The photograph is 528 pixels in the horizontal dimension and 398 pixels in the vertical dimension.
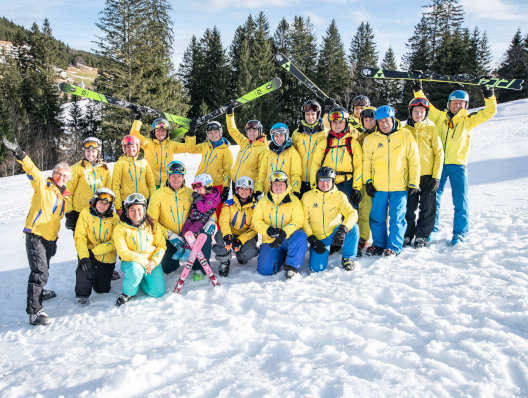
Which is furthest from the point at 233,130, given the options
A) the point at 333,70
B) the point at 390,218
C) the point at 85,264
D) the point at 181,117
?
the point at 333,70

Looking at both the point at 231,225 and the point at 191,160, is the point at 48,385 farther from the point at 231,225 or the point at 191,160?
the point at 191,160

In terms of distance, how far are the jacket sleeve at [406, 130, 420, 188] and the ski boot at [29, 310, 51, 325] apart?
196 inches

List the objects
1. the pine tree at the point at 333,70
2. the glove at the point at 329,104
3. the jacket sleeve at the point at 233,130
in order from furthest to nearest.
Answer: the pine tree at the point at 333,70 < the jacket sleeve at the point at 233,130 < the glove at the point at 329,104

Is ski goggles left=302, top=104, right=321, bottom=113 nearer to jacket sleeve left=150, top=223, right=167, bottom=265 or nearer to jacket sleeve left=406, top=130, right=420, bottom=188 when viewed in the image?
jacket sleeve left=406, top=130, right=420, bottom=188

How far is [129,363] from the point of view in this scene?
9.70 feet

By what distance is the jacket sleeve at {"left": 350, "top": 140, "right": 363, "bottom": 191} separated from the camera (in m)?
4.91

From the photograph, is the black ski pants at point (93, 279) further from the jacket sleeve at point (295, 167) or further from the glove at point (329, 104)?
the glove at point (329, 104)

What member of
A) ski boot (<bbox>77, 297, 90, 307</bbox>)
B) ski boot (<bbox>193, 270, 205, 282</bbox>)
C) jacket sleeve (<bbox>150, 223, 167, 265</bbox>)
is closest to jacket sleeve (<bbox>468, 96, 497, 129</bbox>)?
ski boot (<bbox>193, 270, 205, 282</bbox>)

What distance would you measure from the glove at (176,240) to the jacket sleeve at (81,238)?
1076mm

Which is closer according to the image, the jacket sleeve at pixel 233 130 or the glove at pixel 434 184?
the glove at pixel 434 184

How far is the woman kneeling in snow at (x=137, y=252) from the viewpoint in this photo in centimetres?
424

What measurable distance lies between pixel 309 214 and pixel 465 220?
2.32m

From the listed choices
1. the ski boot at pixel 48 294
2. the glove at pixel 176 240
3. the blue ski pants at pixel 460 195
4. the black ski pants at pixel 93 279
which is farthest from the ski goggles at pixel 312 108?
the ski boot at pixel 48 294

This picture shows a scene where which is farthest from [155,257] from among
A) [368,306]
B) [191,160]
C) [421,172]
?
[191,160]
